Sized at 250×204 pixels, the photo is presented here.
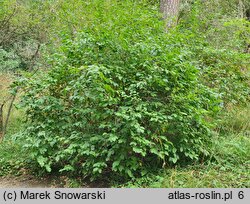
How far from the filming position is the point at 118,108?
3.98m

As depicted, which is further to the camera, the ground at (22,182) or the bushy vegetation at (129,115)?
the ground at (22,182)

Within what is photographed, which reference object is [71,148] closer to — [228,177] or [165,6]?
[228,177]

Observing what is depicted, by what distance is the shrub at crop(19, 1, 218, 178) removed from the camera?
3.88m

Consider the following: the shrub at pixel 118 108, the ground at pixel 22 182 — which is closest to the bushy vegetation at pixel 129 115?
the shrub at pixel 118 108

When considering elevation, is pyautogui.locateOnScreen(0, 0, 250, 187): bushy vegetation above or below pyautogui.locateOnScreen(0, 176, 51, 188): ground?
above

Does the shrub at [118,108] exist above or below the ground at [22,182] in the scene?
above

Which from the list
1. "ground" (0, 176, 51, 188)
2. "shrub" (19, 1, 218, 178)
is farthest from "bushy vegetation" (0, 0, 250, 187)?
"ground" (0, 176, 51, 188)

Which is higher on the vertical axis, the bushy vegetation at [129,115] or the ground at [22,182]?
the bushy vegetation at [129,115]

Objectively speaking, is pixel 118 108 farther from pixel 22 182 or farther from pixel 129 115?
pixel 22 182

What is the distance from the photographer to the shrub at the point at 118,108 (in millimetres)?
3885

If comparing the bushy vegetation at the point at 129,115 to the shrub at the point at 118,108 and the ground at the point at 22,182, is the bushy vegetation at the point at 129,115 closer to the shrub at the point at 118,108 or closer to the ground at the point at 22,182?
the shrub at the point at 118,108

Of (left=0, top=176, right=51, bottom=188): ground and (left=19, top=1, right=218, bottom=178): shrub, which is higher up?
(left=19, top=1, right=218, bottom=178): shrub

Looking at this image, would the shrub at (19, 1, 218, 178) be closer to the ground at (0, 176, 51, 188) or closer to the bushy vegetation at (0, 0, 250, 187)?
the bushy vegetation at (0, 0, 250, 187)

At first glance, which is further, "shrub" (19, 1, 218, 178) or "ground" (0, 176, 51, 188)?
"ground" (0, 176, 51, 188)
